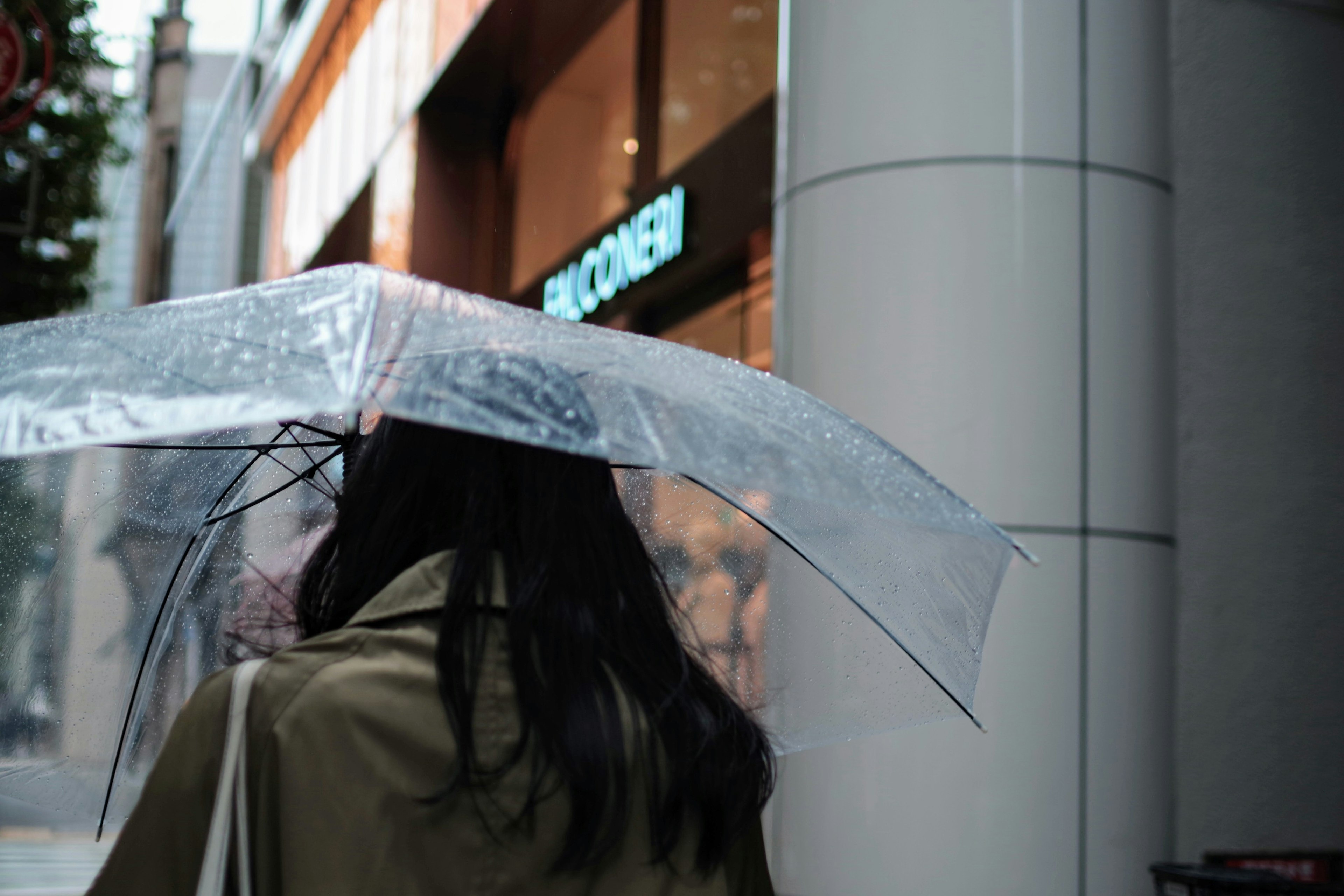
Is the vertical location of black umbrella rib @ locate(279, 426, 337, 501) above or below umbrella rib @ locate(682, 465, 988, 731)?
above

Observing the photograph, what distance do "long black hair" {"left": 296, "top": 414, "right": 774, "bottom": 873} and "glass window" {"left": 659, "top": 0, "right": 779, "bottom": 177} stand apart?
6.02m

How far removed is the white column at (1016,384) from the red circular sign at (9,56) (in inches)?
394

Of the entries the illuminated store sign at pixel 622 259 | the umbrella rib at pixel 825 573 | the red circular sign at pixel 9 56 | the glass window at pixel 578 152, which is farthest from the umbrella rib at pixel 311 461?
the red circular sign at pixel 9 56

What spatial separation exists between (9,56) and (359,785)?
494 inches

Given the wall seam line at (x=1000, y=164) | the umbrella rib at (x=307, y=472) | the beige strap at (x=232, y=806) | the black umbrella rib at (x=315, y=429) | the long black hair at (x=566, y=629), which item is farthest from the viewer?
the wall seam line at (x=1000, y=164)

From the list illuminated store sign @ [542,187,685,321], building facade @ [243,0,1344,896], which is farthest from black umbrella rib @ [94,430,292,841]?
illuminated store sign @ [542,187,685,321]

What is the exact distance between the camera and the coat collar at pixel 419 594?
1.52 meters

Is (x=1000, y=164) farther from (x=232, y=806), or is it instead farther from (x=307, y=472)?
(x=232, y=806)

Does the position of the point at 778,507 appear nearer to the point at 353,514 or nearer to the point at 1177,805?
the point at 353,514

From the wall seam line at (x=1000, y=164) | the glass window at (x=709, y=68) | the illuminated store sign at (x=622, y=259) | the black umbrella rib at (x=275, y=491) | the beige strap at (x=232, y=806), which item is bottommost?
the beige strap at (x=232, y=806)

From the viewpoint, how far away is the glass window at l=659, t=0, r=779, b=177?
7887mm

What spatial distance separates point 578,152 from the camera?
10.6 metres

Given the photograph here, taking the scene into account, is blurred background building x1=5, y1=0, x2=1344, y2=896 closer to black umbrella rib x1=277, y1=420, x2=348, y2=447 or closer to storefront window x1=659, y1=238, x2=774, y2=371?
black umbrella rib x1=277, y1=420, x2=348, y2=447

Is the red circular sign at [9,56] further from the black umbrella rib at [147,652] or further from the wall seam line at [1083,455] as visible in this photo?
the black umbrella rib at [147,652]
